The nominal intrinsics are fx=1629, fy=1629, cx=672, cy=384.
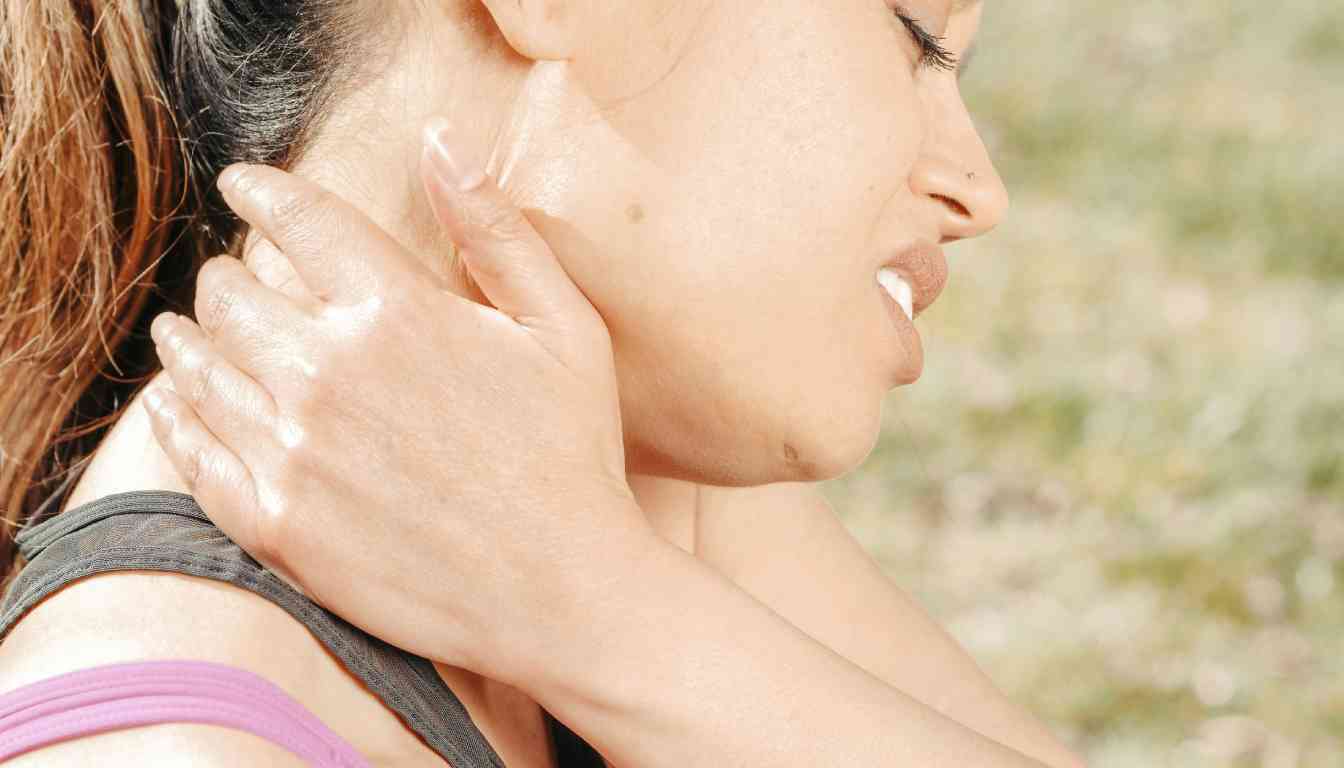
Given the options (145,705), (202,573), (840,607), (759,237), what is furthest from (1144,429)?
(145,705)

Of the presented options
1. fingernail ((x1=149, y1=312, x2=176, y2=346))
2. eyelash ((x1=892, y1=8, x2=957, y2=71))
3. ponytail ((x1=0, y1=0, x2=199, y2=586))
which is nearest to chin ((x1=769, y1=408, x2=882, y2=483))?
eyelash ((x1=892, y1=8, x2=957, y2=71))

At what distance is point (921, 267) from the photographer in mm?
1669

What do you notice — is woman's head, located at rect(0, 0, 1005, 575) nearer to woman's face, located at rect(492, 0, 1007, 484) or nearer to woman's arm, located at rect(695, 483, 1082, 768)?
woman's face, located at rect(492, 0, 1007, 484)

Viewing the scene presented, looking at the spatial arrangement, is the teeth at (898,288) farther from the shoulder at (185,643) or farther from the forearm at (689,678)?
the shoulder at (185,643)

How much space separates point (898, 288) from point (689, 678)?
516 mm

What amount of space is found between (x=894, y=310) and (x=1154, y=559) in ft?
7.10

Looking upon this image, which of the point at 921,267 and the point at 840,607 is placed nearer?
A: the point at 921,267

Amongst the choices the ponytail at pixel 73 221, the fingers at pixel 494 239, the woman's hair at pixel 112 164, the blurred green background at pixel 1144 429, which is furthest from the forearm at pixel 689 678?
the blurred green background at pixel 1144 429

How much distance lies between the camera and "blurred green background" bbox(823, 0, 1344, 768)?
327cm

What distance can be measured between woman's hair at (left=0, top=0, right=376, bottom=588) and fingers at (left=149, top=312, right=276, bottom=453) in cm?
26

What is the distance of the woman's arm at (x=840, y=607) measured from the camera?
207 cm

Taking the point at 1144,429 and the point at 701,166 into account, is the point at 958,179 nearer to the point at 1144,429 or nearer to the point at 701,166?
the point at 701,166

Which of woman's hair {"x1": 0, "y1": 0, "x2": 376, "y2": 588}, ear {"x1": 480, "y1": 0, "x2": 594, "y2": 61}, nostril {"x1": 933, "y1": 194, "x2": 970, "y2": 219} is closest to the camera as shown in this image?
ear {"x1": 480, "y1": 0, "x2": 594, "y2": 61}

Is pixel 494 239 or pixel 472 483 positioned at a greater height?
pixel 494 239
